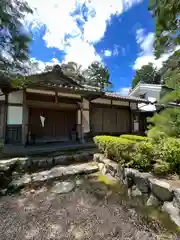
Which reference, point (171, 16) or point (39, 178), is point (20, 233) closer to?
point (39, 178)

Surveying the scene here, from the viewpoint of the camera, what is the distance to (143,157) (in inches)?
152

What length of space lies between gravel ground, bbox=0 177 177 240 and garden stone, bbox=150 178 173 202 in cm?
58

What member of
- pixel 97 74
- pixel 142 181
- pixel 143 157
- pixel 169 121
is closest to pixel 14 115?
pixel 143 157

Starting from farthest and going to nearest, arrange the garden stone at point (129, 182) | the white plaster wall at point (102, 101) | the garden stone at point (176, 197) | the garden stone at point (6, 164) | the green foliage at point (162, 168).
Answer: the white plaster wall at point (102, 101)
the garden stone at point (6, 164)
the garden stone at point (129, 182)
the green foliage at point (162, 168)
the garden stone at point (176, 197)

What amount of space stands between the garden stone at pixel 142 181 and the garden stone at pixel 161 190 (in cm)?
14

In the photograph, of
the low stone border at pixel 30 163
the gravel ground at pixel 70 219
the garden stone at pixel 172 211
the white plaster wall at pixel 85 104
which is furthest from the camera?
the white plaster wall at pixel 85 104

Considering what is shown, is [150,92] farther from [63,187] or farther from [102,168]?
[63,187]

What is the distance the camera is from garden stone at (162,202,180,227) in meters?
2.41

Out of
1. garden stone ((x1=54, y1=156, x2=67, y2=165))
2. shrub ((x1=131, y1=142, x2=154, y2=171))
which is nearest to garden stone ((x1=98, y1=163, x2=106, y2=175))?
shrub ((x1=131, y1=142, x2=154, y2=171))

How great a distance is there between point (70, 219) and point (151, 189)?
5.42 ft

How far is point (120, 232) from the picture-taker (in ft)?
7.18

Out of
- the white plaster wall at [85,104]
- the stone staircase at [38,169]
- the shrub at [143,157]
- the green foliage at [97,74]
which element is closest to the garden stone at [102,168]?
the stone staircase at [38,169]

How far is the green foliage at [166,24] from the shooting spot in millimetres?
2619

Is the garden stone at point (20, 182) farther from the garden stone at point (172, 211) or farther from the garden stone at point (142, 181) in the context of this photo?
the garden stone at point (172, 211)
